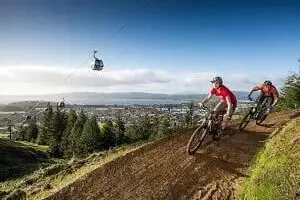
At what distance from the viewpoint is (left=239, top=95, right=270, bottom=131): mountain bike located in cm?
2302

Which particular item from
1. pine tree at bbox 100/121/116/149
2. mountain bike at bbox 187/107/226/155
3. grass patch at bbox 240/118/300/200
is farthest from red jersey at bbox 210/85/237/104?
pine tree at bbox 100/121/116/149

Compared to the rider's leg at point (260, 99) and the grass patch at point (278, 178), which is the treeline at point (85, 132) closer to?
the rider's leg at point (260, 99)

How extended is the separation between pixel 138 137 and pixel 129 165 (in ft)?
360

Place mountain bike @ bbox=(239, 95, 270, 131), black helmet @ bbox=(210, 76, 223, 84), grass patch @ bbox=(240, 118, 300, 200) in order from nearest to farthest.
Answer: grass patch @ bbox=(240, 118, 300, 200) → black helmet @ bbox=(210, 76, 223, 84) → mountain bike @ bbox=(239, 95, 270, 131)

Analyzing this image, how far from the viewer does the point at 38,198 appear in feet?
50.6

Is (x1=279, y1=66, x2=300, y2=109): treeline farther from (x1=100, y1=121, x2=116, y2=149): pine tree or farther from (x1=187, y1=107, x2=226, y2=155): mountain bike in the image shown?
(x1=100, y1=121, x2=116, y2=149): pine tree

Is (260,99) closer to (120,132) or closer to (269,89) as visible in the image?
(269,89)

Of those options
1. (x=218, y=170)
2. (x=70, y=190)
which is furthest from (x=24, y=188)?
(x=218, y=170)

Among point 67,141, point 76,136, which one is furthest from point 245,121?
point 67,141

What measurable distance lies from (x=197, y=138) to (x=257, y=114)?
22.0ft

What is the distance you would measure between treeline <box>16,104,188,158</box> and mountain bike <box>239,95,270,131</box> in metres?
82.7

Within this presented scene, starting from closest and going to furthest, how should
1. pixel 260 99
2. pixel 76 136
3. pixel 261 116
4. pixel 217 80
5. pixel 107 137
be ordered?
pixel 217 80 → pixel 261 116 → pixel 260 99 → pixel 76 136 → pixel 107 137

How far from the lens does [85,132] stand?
108562mm

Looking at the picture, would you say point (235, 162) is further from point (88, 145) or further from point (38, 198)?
point (88, 145)
